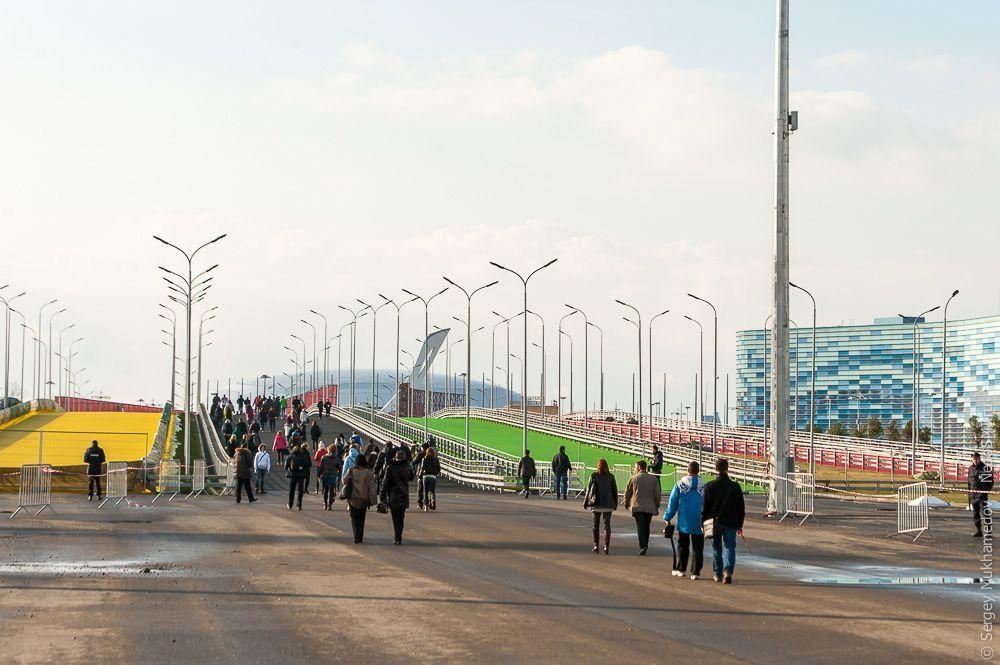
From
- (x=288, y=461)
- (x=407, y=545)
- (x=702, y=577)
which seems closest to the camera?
(x=702, y=577)

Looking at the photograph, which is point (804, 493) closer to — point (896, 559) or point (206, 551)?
point (896, 559)

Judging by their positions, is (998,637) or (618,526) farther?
(618,526)

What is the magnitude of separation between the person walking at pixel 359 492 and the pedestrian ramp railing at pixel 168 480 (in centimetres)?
1742

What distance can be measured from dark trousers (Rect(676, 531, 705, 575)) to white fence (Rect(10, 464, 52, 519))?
1685cm

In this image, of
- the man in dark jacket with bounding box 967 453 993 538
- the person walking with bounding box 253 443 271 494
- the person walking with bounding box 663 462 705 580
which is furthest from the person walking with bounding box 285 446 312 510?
the person walking with bounding box 663 462 705 580

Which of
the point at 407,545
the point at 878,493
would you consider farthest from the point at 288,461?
the point at 878,493

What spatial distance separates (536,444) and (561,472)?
36619mm

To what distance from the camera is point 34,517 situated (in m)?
28.2

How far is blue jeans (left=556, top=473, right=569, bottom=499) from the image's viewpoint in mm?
42250

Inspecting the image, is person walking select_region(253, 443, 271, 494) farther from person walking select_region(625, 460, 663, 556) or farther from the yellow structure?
person walking select_region(625, 460, 663, 556)

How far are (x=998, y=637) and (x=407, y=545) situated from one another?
1137 cm

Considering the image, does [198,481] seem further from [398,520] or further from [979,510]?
[979,510]

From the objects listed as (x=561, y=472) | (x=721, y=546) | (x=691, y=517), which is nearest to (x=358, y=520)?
(x=691, y=517)

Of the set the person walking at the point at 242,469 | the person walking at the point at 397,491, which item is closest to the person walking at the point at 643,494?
the person walking at the point at 397,491
